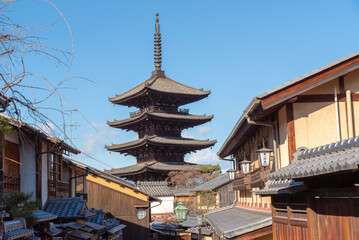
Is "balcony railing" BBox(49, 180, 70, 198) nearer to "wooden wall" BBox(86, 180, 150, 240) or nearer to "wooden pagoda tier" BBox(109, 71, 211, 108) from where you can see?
"wooden wall" BBox(86, 180, 150, 240)

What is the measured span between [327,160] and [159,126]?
136 feet

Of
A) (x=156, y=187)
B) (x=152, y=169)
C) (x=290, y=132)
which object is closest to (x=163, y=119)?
(x=152, y=169)

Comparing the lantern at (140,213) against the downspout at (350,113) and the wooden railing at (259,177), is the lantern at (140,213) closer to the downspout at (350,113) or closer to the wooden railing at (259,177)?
the wooden railing at (259,177)

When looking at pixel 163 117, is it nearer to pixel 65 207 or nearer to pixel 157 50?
pixel 157 50

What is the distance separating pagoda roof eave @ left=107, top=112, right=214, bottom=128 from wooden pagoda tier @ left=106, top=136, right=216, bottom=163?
6.17 feet

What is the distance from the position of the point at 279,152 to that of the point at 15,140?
741 centimetres

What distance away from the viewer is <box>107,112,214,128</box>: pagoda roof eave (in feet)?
145

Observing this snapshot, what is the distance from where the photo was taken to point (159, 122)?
153 ft

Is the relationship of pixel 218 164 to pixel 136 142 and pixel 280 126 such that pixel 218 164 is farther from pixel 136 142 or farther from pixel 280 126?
pixel 280 126

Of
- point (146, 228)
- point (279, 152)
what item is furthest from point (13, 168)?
point (146, 228)

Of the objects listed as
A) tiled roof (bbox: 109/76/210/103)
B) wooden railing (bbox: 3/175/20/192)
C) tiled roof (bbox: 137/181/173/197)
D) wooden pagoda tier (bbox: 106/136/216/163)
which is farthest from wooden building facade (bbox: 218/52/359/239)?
tiled roof (bbox: 109/76/210/103)

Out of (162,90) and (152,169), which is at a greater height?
(162,90)

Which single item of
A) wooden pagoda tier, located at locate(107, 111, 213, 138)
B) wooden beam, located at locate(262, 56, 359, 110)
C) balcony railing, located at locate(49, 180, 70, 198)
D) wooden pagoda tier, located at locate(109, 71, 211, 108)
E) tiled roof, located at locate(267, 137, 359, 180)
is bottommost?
balcony railing, located at locate(49, 180, 70, 198)

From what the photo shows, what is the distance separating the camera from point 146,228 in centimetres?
2909
